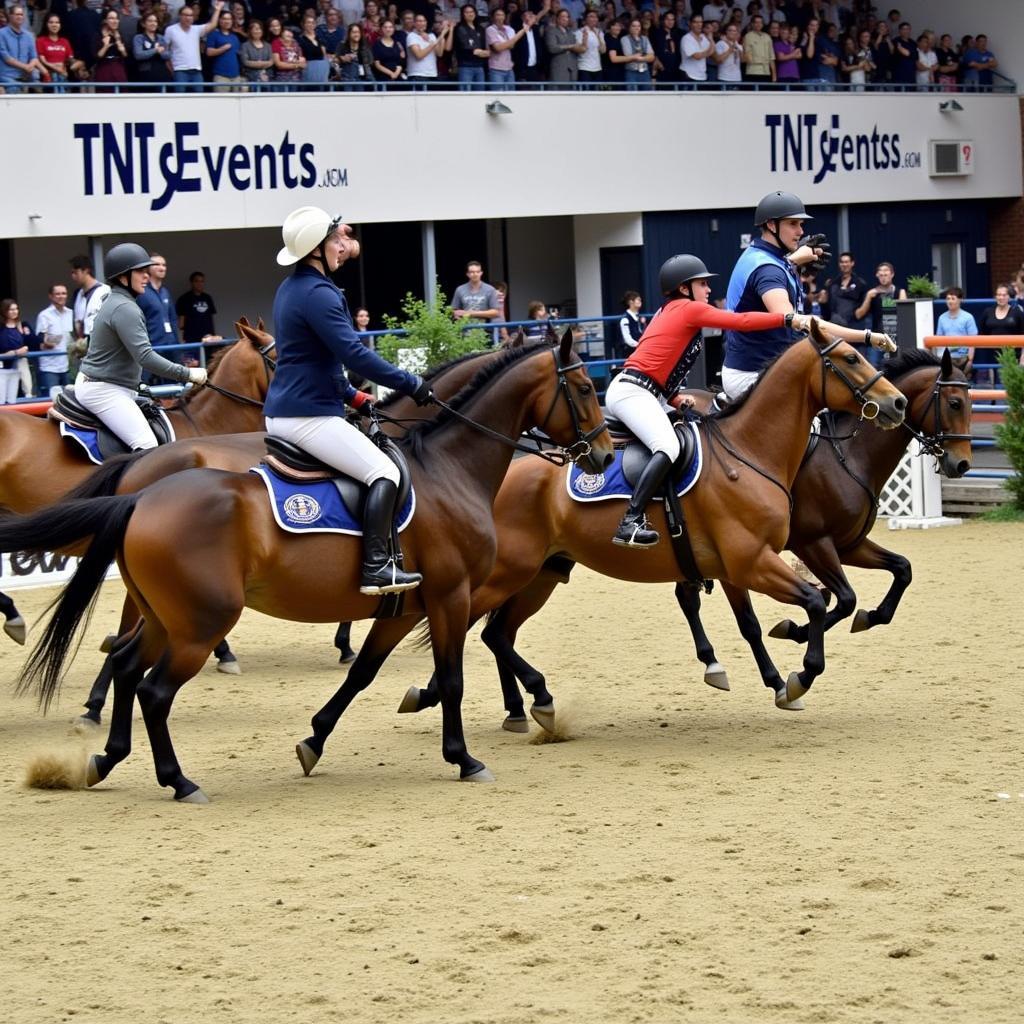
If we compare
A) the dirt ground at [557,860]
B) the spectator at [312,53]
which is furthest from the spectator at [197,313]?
the dirt ground at [557,860]

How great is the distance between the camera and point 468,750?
29.8 feet

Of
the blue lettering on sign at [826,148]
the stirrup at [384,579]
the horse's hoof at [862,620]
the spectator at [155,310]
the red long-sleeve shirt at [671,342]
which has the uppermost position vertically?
the blue lettering on sign at [826,148]

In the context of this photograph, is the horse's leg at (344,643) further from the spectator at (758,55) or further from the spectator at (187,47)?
the spectator at (758,55)

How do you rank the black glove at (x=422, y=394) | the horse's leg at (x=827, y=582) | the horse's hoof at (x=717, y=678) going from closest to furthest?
the black glove at (x=422, y=394) < the horse's leg at (x=827, y=582) < the horse's hoof at (x=717, y=678)

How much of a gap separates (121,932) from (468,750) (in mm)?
3211

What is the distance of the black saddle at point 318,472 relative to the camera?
799 centimetres

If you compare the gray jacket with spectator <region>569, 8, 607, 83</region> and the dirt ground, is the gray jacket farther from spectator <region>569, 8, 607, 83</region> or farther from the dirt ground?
spectator <region>569, 8, 607, 83</region>

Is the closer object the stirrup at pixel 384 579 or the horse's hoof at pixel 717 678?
the stirrup at pixel 384 579

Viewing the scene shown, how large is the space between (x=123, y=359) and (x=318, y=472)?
11.8 ft

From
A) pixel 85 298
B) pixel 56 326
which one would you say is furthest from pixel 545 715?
pixel 56 326

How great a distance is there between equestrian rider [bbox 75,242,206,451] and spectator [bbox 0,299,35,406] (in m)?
7.06

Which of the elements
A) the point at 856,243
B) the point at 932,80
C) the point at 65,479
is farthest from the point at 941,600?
the point at 932,80

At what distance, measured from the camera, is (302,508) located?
25.9 ft

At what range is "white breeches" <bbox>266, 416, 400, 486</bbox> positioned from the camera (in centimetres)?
795
